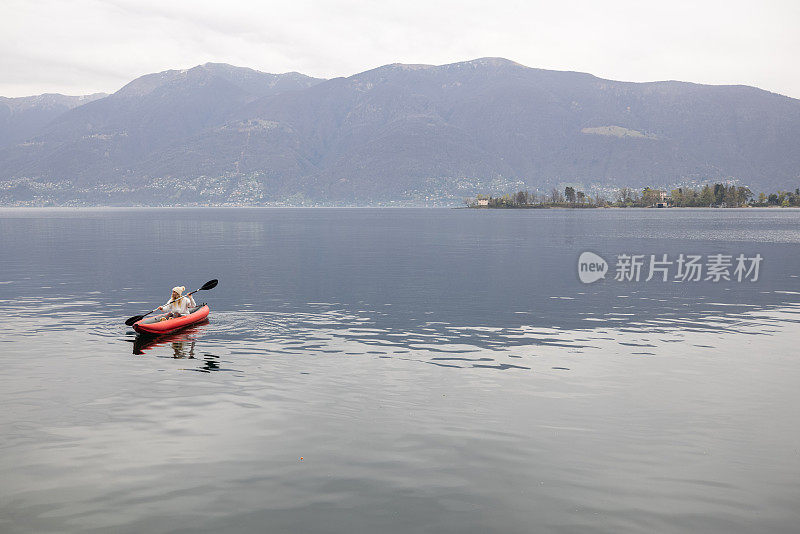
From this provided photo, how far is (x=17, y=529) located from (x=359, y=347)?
20.4 meters

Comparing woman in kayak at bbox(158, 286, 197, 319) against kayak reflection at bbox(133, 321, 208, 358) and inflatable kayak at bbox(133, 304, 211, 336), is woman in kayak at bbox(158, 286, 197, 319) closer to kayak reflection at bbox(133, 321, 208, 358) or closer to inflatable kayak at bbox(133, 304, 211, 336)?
inflatable kayak at bbox(133, 304, 211, 336)

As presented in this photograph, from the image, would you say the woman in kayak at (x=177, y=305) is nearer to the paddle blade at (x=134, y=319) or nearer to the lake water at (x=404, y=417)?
the lake water at (x=404, y=417)

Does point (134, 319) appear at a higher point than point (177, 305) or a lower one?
lower

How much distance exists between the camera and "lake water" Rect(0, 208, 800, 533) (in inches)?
606

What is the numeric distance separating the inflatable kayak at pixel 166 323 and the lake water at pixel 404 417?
84cm

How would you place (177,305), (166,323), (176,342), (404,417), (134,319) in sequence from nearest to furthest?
(404,417) → (176,342) → (166,323) → (134,319) → (177,305)

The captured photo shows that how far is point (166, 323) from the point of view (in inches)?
1443

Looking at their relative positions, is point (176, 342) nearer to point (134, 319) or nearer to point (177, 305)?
point (134, 319)

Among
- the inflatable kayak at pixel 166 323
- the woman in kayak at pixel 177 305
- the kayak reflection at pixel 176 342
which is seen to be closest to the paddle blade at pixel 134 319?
the inflatable kayak at pixel 166 323

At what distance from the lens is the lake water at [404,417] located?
1538 cm

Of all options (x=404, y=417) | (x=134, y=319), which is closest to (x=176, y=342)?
(x=134, y=319)

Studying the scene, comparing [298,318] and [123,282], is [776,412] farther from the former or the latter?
[123,282]

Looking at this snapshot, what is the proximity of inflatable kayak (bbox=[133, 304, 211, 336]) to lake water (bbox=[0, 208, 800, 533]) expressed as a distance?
0.84m

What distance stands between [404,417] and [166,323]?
66.2 feet
